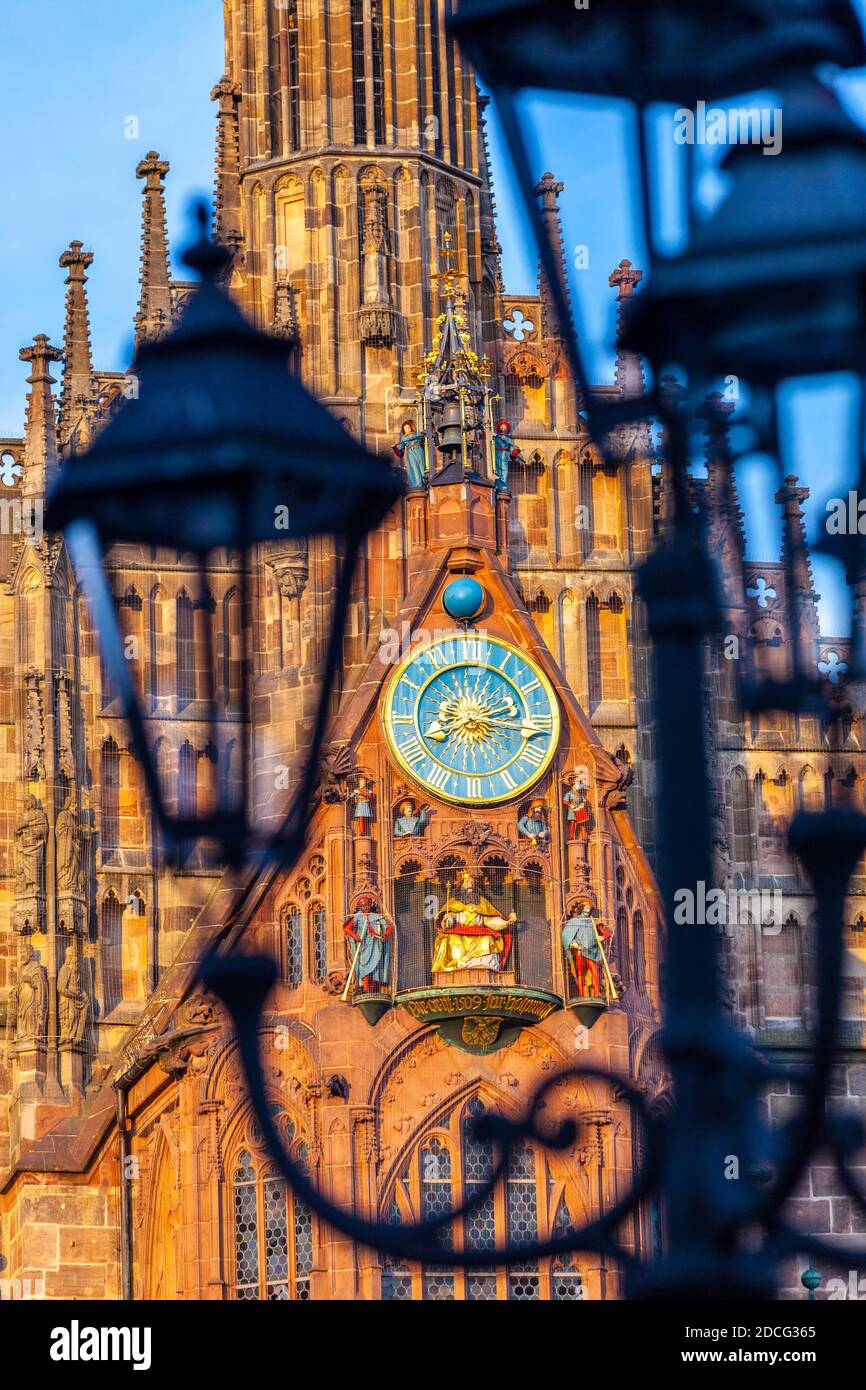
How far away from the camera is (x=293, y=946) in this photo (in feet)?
151

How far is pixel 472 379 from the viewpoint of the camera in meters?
48.4

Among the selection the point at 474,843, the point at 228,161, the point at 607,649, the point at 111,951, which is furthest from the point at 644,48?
the point at 228,161

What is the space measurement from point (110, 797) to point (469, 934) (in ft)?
22.2

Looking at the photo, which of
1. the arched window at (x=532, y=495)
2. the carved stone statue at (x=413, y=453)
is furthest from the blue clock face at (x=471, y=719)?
the arched window at (x=532, y=495)

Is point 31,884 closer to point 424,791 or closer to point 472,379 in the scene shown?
point 424,791

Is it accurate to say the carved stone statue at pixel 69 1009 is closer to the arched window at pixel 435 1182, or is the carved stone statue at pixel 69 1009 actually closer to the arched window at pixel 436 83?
the arched window at pixel 435 1182

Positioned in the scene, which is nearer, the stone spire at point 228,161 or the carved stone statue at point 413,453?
the carved stone statue at point 413,453

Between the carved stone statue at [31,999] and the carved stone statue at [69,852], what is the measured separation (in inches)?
40.7

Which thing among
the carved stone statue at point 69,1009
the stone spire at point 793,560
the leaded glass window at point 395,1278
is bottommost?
the leaded glass window at point 395,1278

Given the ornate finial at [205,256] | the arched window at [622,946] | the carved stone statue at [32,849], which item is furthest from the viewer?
the carved stone statue at [32,849]

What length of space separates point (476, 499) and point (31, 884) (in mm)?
8452

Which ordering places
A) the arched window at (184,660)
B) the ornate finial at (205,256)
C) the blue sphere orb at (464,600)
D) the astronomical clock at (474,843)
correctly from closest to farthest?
the ornate finial at (205,256) → the astronomical clock at (474,843) → the blue sphere orb at (464,600) → the arched window at (184,660)

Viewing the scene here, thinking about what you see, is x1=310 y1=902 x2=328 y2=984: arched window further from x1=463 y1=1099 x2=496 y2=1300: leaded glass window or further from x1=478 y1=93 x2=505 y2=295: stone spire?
x1=478 y1=93 x2=505 y2=295: stone spire

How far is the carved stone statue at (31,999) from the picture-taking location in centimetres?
4775
